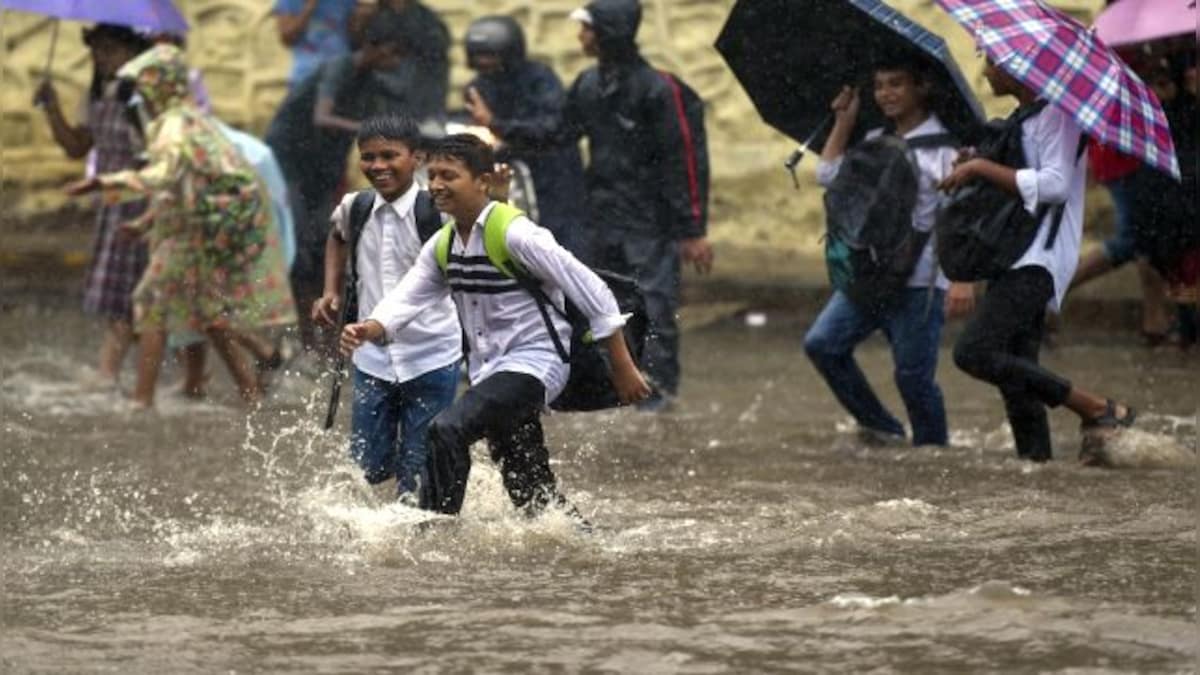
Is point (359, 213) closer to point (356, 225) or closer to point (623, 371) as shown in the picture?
point (356, 225)

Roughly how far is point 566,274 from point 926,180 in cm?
279

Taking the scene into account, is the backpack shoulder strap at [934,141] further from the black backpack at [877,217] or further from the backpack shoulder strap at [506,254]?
the backpack shoulder strap at [506,254]

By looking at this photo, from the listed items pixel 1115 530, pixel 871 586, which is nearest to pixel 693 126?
pixel 1115 530

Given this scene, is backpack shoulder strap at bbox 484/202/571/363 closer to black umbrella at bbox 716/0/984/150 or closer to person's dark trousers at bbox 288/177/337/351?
black umbrella at bbox 716/0/984/150

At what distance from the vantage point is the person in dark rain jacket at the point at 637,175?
1190 cm

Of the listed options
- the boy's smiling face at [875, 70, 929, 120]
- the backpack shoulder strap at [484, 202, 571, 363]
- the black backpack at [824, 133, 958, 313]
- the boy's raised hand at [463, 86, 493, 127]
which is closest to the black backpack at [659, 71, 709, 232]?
the boy's raised hand at [463, 86, 493, 127]

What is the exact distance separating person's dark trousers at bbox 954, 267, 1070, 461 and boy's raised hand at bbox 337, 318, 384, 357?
8.65 ft

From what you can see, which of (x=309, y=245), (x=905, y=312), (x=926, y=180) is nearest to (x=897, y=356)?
(x=905, y=312)

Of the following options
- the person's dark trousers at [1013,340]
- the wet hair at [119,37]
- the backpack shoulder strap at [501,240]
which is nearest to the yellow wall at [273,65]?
the wet hair at [119,37]

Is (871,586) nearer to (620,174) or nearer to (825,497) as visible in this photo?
(825,497)

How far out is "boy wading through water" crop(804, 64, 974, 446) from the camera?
1002 cm

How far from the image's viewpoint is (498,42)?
1258cm

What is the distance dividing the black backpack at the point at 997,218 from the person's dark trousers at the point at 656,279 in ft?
8.23

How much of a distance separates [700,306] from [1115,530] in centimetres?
666
